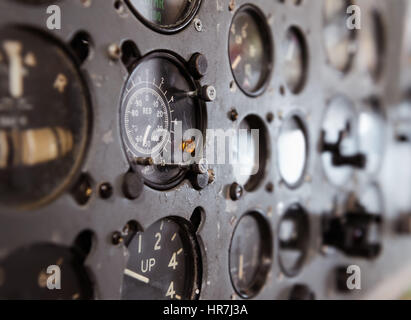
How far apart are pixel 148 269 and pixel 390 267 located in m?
2.05

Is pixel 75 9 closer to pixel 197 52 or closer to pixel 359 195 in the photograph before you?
pixel 197 52

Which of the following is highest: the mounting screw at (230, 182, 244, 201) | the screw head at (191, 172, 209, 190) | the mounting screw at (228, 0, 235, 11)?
the mounting screw at (228, 0, 235, 11)

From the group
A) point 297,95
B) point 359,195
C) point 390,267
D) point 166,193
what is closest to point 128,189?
point 166,193

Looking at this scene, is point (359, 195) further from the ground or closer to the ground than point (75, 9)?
closer to the ground

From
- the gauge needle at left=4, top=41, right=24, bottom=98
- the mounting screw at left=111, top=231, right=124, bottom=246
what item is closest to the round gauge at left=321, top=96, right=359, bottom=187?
the mounting screw at left=111, top=231, right=124, bottom=246

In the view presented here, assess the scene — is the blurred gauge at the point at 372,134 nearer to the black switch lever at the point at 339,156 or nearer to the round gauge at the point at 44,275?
the black switch lever at the point at 339,156

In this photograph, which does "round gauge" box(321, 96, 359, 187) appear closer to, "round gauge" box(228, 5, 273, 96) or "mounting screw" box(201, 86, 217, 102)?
"round gauge" box(228, 5, 273, 96)

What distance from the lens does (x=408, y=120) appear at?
2.62 m

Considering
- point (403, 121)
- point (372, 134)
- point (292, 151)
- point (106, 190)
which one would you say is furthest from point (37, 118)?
point (403, 121)

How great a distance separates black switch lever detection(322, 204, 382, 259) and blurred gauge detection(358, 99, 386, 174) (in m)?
0.44

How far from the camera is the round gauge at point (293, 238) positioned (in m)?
1.57

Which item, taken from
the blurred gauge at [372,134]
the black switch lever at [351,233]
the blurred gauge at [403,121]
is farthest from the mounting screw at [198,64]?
the blurred gauge at [403,121]

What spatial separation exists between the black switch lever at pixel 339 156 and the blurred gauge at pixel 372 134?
0.30m

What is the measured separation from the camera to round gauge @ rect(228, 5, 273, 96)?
1285 millimetres
